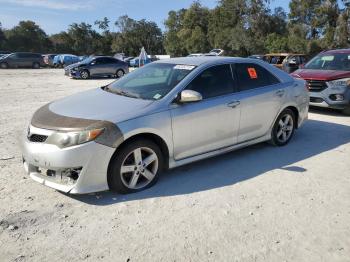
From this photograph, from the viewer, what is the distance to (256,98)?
5906 mm

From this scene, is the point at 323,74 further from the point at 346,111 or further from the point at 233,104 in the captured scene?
the point at 233,104

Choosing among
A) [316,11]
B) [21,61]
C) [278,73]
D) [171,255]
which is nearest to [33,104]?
[278,73]

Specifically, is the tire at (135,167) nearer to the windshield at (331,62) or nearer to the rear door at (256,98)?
the rear door at (256,98)

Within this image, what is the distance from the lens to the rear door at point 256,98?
5.78 meters

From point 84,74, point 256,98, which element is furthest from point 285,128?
point 84,74

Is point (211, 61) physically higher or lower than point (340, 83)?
higher

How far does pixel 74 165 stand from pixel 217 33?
59.7m

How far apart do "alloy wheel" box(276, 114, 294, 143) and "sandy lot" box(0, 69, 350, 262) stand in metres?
0.78

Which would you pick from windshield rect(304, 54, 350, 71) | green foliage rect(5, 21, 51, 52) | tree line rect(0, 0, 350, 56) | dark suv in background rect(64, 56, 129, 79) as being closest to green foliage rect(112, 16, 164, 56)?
tree line rect(0, 0, 350, 56)

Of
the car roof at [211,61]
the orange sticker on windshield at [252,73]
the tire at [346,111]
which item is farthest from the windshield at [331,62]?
the orange sticker on windshield at [252,73]

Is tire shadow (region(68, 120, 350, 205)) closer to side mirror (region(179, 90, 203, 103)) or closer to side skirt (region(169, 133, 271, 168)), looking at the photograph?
side skirt (region(169, 133, 271, 168))

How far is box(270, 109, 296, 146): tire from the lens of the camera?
257 inches

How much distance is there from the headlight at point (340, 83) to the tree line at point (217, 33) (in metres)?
37.9

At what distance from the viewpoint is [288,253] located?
3.45 metres
